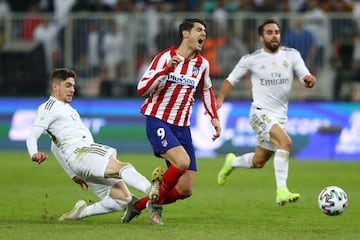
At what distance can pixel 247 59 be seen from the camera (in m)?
14.7

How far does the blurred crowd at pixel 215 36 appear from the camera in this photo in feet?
76.4

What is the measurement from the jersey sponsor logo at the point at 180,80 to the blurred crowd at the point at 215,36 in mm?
11484

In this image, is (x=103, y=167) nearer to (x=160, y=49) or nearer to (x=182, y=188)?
(x=182, y=188)

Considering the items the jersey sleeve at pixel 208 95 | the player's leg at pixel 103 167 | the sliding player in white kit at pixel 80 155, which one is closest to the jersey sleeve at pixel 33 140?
the sliding player in white kit at pixel 80 155

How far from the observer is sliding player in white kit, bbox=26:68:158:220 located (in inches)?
437

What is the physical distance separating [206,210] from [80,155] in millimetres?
2689

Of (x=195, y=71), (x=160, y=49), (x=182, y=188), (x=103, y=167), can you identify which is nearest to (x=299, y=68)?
(x=195, y=71)

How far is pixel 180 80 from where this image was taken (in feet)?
38.5

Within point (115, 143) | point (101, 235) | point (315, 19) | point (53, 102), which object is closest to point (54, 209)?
point (53, 102)

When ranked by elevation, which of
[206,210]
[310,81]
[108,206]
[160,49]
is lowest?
[160,49]

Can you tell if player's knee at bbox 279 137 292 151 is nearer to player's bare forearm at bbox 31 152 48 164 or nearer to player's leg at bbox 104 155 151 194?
player's leg at bbox 104 155 151 194

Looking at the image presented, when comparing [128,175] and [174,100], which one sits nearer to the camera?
[128,175]

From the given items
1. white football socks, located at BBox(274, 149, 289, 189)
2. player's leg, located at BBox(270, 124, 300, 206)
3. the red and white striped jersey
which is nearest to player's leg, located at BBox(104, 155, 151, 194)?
the red and white striped jersey

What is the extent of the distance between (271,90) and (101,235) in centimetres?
490
